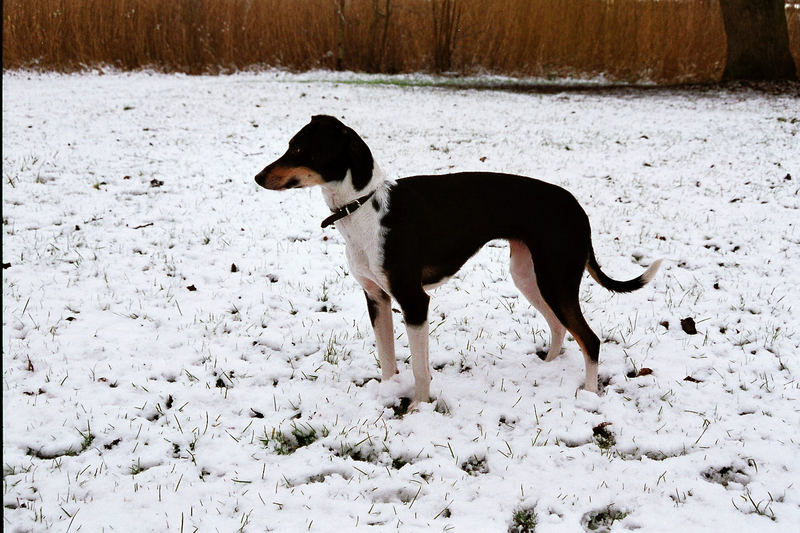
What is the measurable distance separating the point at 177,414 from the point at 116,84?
13800 mm

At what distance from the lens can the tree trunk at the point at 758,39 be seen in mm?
13812

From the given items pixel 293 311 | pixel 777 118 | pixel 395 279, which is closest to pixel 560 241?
pixel 395 279

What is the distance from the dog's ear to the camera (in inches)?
126

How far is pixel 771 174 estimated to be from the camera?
777 cm

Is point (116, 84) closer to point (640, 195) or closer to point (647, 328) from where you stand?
point (640, 195)

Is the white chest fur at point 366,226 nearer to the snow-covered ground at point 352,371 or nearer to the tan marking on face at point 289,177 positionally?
the tan marking on face at point 289,177

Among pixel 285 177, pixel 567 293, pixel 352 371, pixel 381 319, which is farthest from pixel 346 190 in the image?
pixel 567 293

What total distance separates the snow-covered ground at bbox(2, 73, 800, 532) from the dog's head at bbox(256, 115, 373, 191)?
1225 millimetres

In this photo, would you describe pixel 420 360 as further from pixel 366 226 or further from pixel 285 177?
pixel 285 177

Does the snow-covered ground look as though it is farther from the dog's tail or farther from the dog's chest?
the dog's chest

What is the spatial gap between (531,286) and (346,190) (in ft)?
4.49

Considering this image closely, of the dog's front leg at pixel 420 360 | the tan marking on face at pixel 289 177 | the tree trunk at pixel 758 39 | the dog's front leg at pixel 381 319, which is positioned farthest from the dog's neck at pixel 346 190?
the tree trunk at pixel 758 39

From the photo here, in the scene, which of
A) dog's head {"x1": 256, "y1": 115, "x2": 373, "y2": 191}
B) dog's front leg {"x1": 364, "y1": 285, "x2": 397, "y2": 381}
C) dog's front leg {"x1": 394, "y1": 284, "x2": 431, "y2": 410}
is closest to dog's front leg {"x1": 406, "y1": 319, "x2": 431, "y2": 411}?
dog's front leg {"x1": 394, "y1": 284, "x2": 431, "y2": 410}

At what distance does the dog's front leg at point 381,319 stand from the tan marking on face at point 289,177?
27.7 inches
